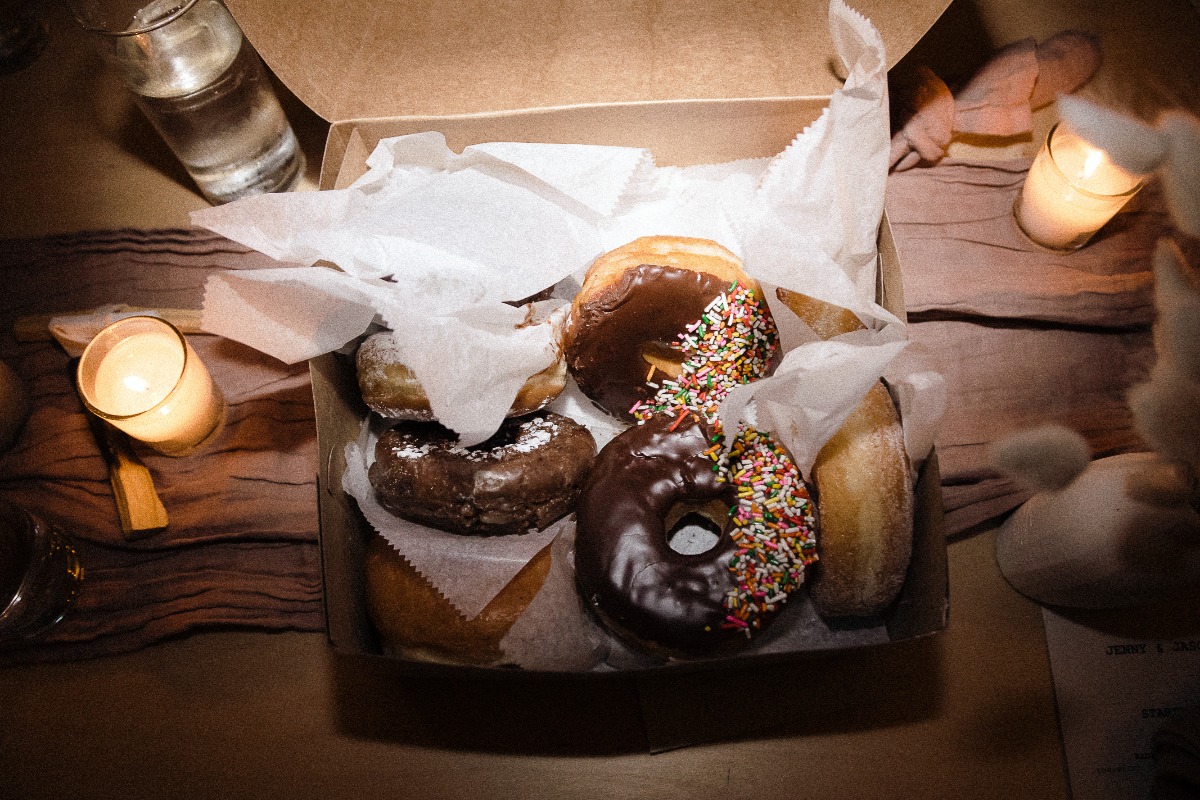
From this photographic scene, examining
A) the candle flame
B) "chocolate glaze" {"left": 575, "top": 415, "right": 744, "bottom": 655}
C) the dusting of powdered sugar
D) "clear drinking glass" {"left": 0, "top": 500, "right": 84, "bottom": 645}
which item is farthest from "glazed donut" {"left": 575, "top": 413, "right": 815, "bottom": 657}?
"clear drinking glass" {"left": 0, "top": 500, "right": 84, "bottom": 645}

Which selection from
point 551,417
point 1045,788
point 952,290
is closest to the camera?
point 1045,788

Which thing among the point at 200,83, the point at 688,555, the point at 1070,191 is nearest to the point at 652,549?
the point at 688,555

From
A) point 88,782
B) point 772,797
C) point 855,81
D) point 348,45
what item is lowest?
point 88,782

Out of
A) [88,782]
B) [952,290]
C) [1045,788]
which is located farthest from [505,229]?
[1045,788]

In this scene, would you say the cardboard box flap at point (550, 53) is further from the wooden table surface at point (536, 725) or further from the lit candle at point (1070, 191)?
the wooden table surface at point (536, 725)

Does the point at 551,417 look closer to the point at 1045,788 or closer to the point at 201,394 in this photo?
the point at 201,394

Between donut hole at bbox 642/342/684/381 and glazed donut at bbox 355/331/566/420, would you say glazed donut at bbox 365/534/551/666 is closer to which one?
glazed donut at bbox 355/331/566/420

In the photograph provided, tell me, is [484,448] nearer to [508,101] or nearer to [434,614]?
[434,614]

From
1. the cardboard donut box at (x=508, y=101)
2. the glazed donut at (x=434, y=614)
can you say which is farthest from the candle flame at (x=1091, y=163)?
the glazed donut at (x=434, y=614)
